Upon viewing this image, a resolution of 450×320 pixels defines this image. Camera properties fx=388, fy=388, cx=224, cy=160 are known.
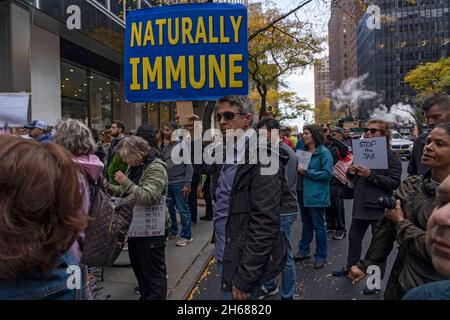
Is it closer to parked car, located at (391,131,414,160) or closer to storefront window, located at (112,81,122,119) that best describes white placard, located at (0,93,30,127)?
storefront window, located at (112,81,122,119)

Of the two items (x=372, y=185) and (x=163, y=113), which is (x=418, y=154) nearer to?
(x=372, y=185)

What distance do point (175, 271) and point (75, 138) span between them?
2800mm

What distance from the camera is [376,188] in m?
4.38

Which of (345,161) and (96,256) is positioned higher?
(345,161)

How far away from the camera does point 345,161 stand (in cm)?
700

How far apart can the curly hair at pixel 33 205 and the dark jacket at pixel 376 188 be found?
3.72 metres

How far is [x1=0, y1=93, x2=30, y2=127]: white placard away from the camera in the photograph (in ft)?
15.3

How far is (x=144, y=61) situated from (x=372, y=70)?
103423 mm

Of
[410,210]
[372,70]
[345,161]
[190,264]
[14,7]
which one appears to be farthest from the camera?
[372,70]

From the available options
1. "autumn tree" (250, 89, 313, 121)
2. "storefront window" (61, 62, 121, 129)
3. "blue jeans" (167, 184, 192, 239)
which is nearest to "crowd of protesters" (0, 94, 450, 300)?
"blue jeans" (167, 184, 192, 239)

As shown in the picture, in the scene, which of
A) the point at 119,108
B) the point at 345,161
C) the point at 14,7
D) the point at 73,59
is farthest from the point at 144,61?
the point at 119,108

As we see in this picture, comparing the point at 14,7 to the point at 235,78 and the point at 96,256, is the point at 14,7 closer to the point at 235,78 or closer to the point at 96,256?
the point at 235,78

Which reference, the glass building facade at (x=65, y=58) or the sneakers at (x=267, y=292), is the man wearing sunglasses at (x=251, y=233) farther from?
the glass building facade at (x=65, y=58)

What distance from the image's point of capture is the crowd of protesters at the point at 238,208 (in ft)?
3.90
